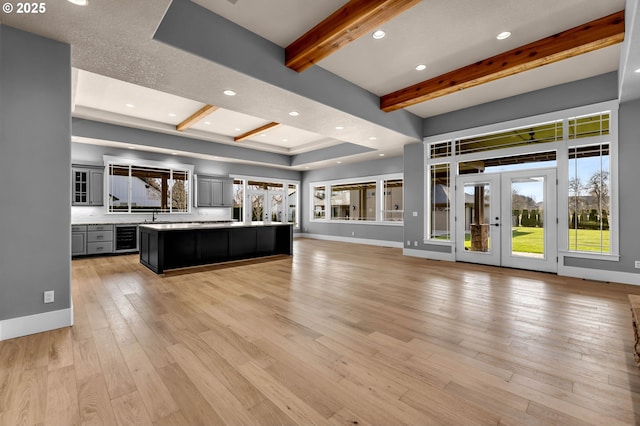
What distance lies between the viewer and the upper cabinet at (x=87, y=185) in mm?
7004

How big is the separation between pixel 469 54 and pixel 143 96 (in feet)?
19.8

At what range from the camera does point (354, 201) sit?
10734 mm

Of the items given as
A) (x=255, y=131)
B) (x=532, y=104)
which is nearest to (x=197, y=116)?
(x=255, y=131)

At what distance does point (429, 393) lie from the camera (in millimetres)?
1801

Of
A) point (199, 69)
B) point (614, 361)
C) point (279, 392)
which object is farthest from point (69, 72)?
point (614, 361)

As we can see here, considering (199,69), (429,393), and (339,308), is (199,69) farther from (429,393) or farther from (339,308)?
(429,393)

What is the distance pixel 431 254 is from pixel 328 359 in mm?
5479

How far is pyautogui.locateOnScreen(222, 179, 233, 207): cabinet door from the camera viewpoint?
31.9ft

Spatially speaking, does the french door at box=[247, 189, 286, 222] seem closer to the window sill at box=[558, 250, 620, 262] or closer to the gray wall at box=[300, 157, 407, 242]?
the gray wall at box=[300, 157, 407, 242]

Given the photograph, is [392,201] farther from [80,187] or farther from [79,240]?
[80,187]

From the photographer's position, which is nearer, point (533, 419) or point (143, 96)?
point (533, 419)

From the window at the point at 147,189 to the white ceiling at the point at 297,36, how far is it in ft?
7.86

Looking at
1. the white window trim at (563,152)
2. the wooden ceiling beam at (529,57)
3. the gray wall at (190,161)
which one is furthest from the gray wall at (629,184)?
the gray wall at (190,161)

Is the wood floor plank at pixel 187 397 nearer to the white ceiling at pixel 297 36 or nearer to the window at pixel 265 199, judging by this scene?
the white ceiling at pixel 297 36
